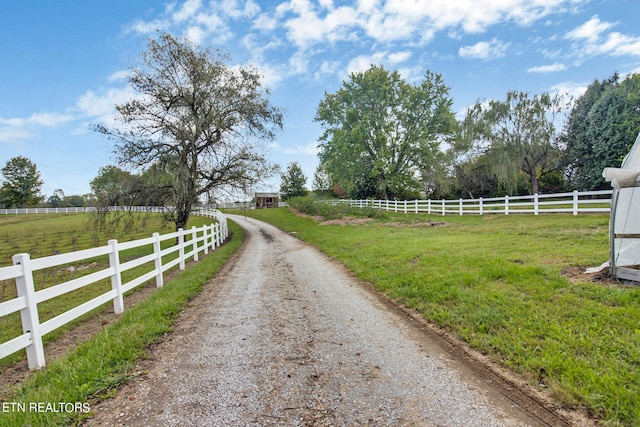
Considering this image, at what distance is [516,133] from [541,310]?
94.4 feet

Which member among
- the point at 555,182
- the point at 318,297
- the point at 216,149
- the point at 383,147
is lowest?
the point at 318,297

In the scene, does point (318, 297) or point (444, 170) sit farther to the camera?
point (444, 170)

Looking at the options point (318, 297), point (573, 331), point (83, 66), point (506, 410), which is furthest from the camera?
point (83, 66)

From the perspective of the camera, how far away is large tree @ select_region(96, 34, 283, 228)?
13430mm

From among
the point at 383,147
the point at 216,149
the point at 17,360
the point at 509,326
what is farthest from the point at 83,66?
the point at 383,147

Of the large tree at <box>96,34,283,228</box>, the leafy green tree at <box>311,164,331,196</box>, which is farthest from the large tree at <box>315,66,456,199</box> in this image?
the leafy green tree at <box>311,164,331,196</box>

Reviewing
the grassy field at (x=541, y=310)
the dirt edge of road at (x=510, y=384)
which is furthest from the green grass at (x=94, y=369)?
the grassy field at (x=541, y=310)

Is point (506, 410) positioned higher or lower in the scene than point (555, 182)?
lower

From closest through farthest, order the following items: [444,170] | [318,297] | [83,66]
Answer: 1. [318,297]
2. [83,66]
3. [444,170]

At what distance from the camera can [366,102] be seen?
3041cm

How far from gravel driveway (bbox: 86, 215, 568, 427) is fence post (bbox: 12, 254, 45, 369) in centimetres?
115

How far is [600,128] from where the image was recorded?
23.6 meters

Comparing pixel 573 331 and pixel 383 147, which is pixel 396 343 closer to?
pixel 573 331

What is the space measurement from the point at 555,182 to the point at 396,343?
36.1 m
